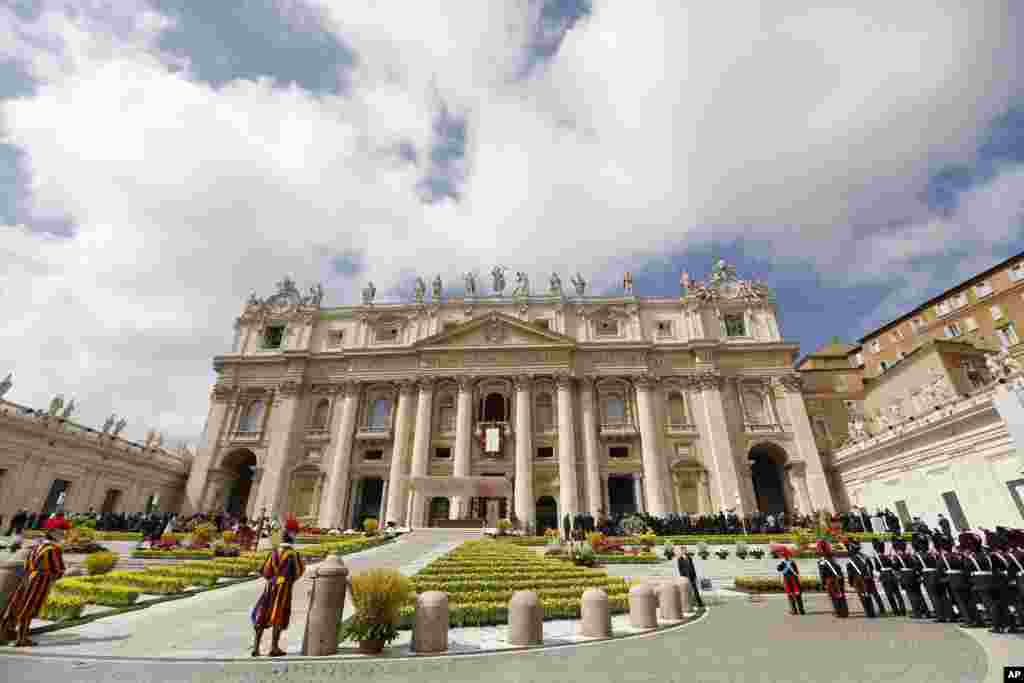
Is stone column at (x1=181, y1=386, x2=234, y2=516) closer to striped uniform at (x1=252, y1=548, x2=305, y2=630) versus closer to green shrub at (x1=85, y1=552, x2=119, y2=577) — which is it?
green shrub at (x1=85, y1=552, x2=119, y2=577)

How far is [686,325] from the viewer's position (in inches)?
1967

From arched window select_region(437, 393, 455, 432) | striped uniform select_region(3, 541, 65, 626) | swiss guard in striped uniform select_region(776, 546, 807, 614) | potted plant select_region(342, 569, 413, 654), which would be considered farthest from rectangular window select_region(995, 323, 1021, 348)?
striped uniform select_region(3, 541, 65, 626)

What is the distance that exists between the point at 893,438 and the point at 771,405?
1112 cm

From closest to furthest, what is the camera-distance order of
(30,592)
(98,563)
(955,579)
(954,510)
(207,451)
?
(30,592) < (955,579) < (98,563) < (954,510) < (207,451)

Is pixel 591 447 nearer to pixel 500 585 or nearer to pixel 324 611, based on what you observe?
pixel 500 585

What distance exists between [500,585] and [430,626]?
16.6 ft

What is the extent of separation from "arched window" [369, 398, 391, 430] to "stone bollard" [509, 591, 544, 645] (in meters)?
40.2

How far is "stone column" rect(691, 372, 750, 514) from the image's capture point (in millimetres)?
41438

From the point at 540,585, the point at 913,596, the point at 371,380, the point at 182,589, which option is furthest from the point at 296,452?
the point at 913,596

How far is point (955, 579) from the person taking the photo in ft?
32.7

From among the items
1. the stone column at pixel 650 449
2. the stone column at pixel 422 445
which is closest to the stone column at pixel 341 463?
the stone column at pixel 422 445

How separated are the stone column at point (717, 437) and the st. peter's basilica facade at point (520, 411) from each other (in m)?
0.14

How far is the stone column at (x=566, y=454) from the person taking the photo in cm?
4091

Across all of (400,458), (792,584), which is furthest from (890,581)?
(400,458)
